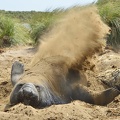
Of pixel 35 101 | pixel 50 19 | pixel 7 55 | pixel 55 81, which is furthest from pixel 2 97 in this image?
pixel 50 19

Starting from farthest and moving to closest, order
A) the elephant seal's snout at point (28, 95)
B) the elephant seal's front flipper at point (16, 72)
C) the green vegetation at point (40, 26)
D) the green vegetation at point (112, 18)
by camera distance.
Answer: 1. the green vegetation at point (40, 26)
2. the green vegetation at point (112, 18)
3. the elephant seal's front flipper at point (16, 72)
4. the elephant seal's snout at point (28, 95)

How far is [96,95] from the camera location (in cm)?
700

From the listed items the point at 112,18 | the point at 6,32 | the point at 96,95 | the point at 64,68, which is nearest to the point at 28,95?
the point at 96,95

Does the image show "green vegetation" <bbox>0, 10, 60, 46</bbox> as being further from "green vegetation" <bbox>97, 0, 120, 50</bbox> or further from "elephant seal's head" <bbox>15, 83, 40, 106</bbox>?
"elephant seal's head" <bbox>15, 83, 40, 106</bbox>

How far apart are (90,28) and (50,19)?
7.42 meters

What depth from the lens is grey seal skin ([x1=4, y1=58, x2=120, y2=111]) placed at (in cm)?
647

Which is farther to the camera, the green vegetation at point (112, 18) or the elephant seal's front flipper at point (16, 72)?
the green vegetation at point (112, 18)

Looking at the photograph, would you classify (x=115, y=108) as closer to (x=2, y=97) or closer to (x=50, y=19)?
(x=2, y=97)

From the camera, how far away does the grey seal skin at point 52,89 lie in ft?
21.2

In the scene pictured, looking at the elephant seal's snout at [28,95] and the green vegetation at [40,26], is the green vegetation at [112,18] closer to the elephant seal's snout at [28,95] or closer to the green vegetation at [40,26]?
the green vegetation at [40,26]

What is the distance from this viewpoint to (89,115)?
5.80 m

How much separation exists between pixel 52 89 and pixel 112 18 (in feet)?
25.2

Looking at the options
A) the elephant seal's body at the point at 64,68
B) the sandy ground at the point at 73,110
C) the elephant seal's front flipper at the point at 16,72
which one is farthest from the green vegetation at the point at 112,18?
the elephant seal's front flipper at the point at 16,72

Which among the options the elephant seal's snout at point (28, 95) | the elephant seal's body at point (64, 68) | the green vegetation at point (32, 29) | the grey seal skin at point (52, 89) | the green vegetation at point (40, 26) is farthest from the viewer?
the green vegetation at point (32, 29)
